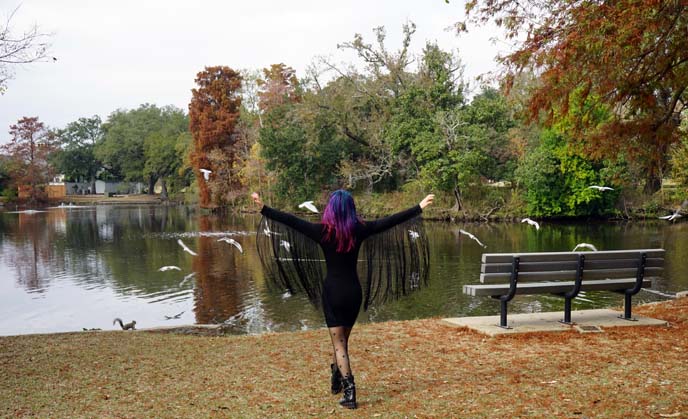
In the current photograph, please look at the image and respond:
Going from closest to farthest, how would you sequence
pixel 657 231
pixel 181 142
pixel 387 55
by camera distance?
1. pixel 657 231
2. pixel 387 55
3. pixel 181 142

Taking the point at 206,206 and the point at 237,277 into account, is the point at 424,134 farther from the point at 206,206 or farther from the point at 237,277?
the point at 206,206

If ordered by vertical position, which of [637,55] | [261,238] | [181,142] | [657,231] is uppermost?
[181,142]

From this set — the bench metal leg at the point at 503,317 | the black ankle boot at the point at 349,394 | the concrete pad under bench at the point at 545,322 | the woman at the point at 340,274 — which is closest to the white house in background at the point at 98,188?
the concrete pad under bench at the point at 545,322

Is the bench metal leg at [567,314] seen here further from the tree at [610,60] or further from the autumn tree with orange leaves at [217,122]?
the autumn tree with orange leaves at [217,122]

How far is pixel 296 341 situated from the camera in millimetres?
7973

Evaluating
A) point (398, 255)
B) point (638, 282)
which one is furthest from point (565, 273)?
point (398, 255)

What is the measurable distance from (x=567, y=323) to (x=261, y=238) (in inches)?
171

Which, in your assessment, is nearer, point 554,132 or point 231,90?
point 554,132

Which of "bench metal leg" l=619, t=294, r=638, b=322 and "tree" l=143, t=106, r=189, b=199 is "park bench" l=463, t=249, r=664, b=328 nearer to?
"bench metal leg" l=619, t=294, r=638, b=322

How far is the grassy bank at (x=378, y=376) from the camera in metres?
4.79

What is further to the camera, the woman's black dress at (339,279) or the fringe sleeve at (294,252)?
the fringe sleeve at (294,252)

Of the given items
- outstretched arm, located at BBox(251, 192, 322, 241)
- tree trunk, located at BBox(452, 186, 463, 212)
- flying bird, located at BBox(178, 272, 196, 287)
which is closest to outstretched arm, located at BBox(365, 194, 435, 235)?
outstretched arm, located at BBox(251, 192, 322, 241)

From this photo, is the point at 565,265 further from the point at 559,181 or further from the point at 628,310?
the point at 559,181

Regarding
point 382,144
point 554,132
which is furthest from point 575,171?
point 382,144
